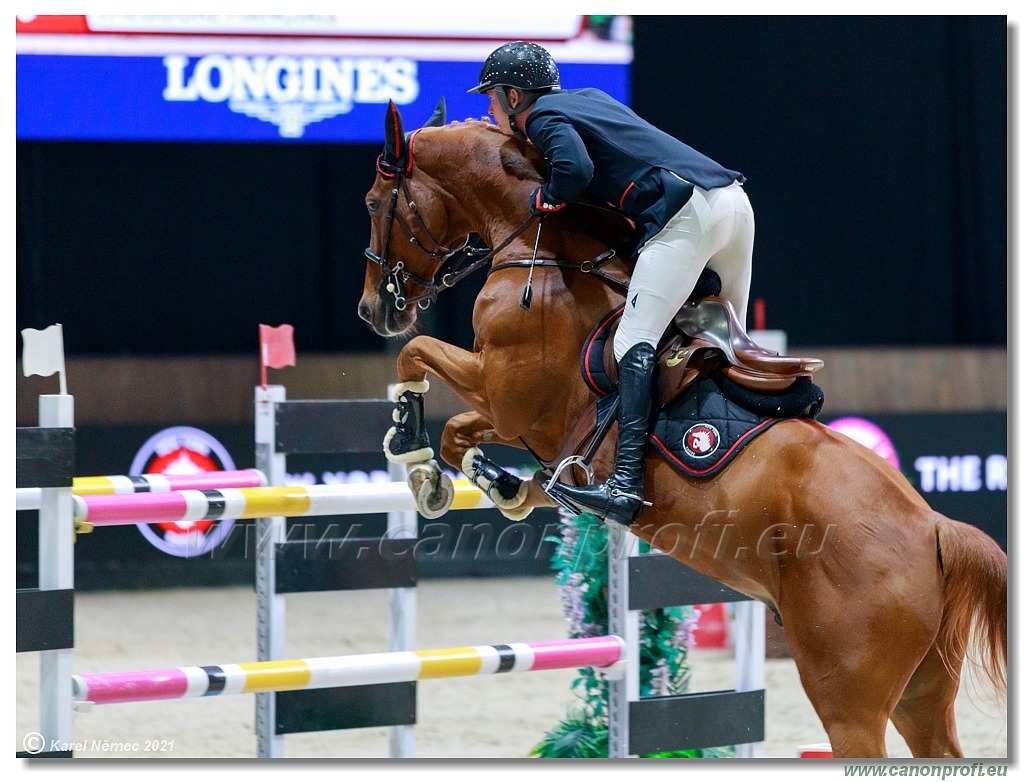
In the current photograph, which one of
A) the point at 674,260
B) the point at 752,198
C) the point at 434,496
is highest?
the point at 752,198

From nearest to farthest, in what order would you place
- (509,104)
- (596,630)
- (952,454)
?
(509,104) → (596,630) → (952,454)

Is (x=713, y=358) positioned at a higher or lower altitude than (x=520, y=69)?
lower

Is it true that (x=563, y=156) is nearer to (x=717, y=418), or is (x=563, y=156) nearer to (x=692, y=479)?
(x=717, y=418)

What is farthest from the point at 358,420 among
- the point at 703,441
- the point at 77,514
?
the point at 703,441

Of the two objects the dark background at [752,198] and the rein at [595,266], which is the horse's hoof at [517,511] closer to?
the rein at [595,266]

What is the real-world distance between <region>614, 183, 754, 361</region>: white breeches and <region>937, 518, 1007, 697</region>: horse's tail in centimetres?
84

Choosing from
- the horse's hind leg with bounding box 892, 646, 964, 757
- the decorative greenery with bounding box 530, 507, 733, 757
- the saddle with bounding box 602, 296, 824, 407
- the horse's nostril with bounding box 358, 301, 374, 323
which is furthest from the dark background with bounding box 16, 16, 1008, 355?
the horse's hind leg with bounding box 892, 646, 964, 757

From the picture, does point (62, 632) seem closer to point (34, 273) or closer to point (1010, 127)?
point (1010, 127)

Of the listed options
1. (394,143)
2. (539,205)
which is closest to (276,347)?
(394,143)

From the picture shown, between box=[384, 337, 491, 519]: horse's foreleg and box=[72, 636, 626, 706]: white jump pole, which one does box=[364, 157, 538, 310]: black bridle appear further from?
box=[72, 636, 626, 706]: white jump pole

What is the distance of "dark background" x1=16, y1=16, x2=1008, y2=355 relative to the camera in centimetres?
802

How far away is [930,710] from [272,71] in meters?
5.02

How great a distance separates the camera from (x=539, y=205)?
10.3 feet

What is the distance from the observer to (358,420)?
373cm
